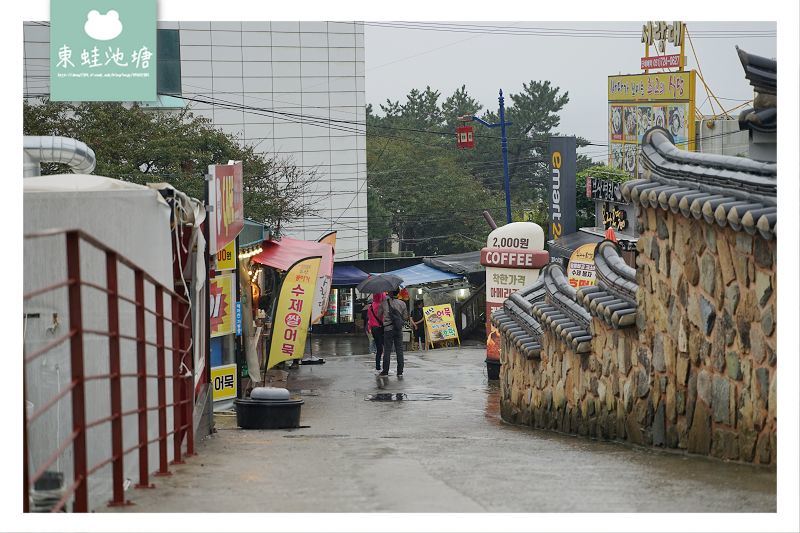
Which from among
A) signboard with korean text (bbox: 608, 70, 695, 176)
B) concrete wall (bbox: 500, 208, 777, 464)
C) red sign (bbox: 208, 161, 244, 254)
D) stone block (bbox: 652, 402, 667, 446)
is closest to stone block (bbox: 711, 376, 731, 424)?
concrete wall (bbox: 500, 208, 777, 464)

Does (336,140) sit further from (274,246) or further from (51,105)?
(274,246)

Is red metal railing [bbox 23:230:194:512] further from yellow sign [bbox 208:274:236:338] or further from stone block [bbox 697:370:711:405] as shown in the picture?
yellow sign [bbox 208:274:236:338]

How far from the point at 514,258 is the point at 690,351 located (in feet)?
44.0

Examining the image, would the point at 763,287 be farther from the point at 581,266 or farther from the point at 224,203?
the point at 581,266

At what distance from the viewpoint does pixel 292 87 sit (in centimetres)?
5484

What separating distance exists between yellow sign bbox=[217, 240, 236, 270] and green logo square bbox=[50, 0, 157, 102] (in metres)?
3.00

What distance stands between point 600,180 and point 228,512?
27.6 meters

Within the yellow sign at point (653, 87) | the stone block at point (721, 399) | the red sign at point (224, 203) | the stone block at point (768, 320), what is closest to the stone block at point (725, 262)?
the stone block at point (768, 320)

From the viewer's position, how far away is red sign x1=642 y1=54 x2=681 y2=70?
1663 inches

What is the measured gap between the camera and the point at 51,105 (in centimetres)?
3011

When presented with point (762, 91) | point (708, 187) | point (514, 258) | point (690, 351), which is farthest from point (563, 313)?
point (514, 258)

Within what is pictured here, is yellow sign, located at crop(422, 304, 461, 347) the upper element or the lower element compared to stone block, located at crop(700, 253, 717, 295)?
lower

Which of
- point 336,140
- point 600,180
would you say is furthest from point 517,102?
point 600,180

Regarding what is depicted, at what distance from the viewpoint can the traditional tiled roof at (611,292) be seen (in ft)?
33.4
